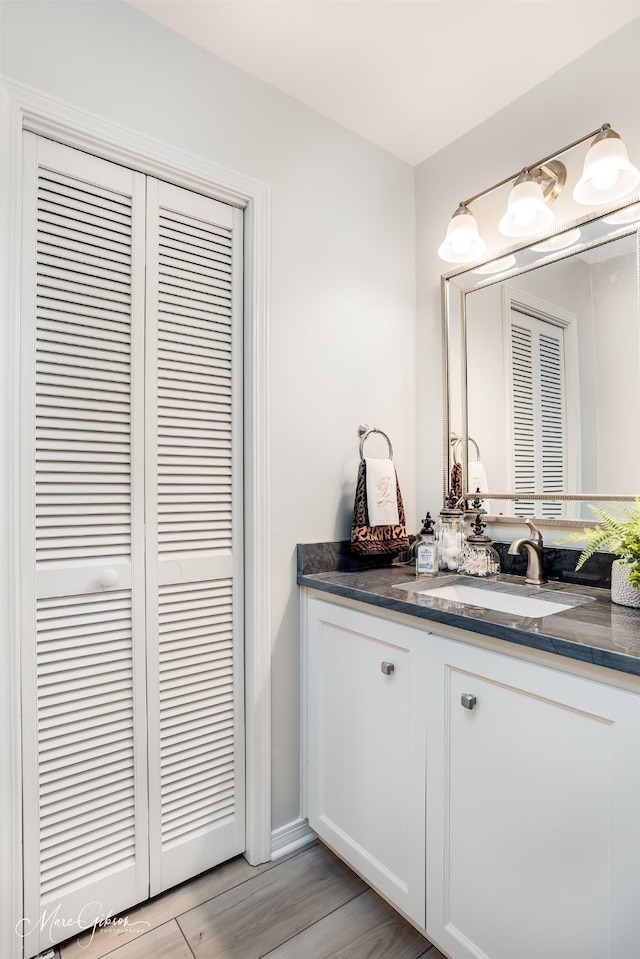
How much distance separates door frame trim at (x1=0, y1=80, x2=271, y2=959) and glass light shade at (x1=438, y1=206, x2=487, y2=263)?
608mm

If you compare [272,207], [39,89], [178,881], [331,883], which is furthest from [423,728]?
[39,89]

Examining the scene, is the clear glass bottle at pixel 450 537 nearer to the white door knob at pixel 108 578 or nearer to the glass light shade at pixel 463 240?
the glass light shade at pixel 463 240

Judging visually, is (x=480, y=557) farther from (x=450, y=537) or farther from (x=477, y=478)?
(x=477, y=478)

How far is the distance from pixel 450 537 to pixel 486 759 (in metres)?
0.81

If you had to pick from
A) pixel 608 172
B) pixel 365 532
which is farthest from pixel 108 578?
pixel 608 172

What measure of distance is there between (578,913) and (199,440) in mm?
1379

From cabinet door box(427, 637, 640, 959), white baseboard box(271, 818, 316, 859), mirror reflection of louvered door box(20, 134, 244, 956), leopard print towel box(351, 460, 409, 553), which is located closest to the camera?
cabinet door box(427, 637, 640, 959)

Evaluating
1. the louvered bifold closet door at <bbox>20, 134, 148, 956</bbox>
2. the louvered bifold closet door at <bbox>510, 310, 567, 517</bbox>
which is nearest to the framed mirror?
the louvered bifold closet door at <bbox>510, 310, 567, 517</bbox>

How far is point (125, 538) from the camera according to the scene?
1444 millimetres

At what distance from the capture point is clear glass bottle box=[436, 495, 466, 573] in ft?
5.95

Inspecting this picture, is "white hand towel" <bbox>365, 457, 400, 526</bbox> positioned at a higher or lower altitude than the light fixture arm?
lower

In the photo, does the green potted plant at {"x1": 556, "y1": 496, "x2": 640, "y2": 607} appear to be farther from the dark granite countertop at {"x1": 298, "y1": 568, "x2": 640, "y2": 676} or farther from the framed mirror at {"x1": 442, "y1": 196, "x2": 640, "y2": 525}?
the framed mirror at {"x1": 442, "y1": 196, "x2": 640, "y2": 525}

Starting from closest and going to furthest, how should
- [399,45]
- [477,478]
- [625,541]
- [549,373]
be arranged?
[625,541] < [399,45] < [549,373] < [477,478]

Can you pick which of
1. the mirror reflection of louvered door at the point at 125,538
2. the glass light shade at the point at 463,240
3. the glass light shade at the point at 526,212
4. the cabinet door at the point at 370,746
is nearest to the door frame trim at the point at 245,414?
the mirror reflection of louvered door at the point at 125,538
